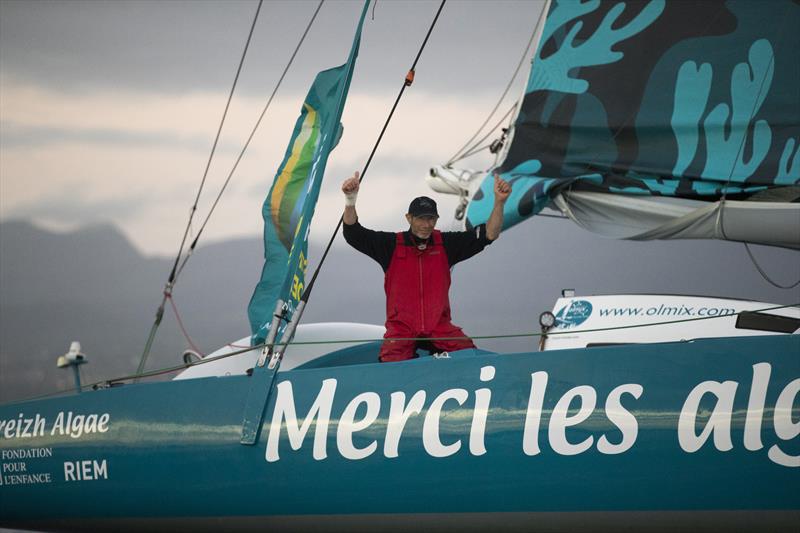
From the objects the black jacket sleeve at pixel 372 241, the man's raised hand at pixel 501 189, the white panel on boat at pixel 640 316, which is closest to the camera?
the man's raised hand at pixel 501 189

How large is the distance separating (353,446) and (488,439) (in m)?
0.32

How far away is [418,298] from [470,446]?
628mm

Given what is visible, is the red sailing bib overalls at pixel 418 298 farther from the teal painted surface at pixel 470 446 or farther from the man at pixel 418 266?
the teal painted surface at pixel 470 446

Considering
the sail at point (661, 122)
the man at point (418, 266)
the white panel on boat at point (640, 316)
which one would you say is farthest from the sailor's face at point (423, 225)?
the sail at point (661, 122)

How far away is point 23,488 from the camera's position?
2992mm

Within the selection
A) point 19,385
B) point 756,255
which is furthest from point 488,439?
point 756,255

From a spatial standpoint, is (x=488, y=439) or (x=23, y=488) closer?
(x=488, y=439)

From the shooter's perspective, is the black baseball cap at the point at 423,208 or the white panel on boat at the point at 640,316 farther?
the white panel on boat at the point at 640,316

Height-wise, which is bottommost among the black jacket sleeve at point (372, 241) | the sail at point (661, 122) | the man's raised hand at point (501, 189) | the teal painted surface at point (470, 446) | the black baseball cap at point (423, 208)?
the teal painted surface at point (470, 446)

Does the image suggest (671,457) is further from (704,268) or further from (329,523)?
(704,268)

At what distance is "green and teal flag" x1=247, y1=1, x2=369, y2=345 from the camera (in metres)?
2.84

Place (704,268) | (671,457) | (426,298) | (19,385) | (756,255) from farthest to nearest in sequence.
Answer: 1. (756,255)
2. (704,268)
3. (19,385)
4. (426,298)
5. (671,457)

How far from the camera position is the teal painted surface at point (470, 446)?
2.19 m

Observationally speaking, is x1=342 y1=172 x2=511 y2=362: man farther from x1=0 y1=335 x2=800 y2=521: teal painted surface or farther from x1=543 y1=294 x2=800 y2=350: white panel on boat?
x1=543 y1=294 x2=800 y2=350: white panel on boat
